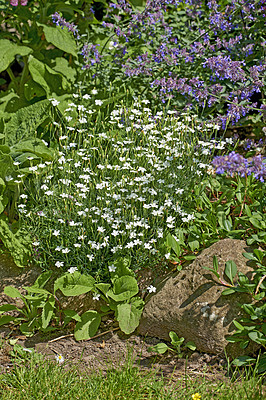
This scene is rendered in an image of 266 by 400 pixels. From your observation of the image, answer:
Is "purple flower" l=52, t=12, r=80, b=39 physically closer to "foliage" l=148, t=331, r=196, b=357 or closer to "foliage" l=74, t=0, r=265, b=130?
"foliage" l=74, t=0, r=265, b=130

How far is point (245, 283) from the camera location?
8.70ft

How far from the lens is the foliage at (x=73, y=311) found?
2.90 meters

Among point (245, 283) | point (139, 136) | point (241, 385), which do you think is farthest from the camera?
point (139, 136)

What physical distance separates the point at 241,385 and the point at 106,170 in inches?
60.0

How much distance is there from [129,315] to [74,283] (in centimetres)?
37

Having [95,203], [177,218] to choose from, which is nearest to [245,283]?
[177,218]

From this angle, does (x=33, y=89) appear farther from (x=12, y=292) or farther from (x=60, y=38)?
(x=12, y=292)

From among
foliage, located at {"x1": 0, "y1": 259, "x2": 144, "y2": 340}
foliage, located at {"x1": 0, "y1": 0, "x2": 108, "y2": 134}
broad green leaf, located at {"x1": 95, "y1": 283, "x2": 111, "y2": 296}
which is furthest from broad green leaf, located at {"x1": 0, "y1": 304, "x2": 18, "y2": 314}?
foliage, located at {"x1": 0, "y1": 0, "x2": 108, "y2": 134}

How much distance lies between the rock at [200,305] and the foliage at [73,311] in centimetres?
13

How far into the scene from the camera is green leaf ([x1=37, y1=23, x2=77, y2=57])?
151 inches

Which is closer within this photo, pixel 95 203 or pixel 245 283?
pixel 245 283

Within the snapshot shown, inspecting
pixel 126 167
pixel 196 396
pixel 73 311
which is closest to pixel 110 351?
pixel 73 311

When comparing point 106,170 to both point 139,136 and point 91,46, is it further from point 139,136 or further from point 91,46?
point 91,46

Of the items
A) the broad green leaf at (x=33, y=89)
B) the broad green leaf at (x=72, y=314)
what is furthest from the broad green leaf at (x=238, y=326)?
the broad green leaf at (x=33, y=89)
